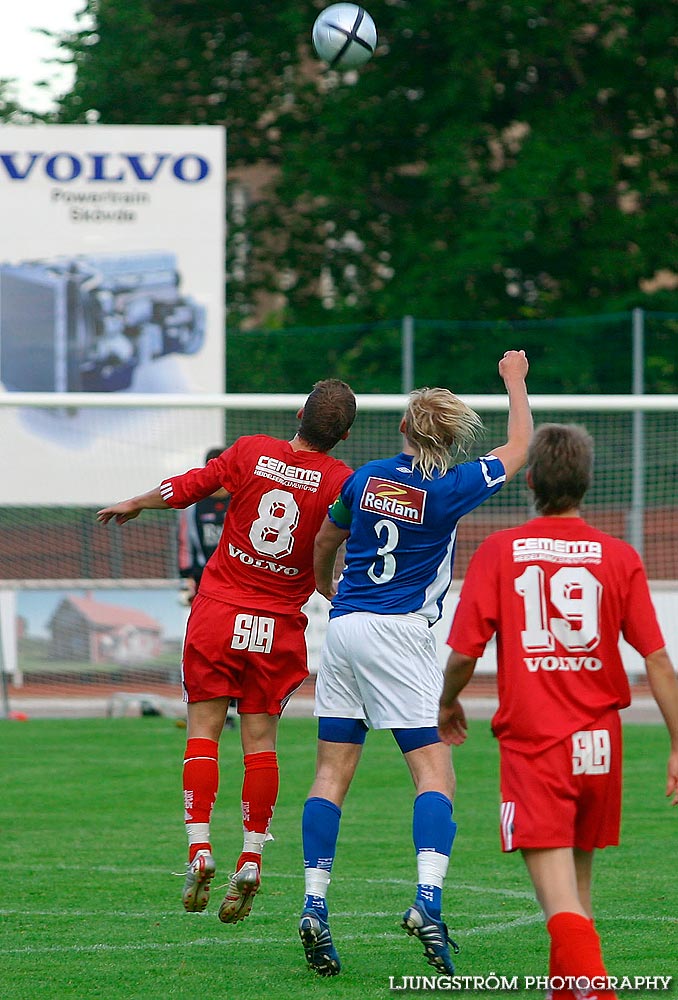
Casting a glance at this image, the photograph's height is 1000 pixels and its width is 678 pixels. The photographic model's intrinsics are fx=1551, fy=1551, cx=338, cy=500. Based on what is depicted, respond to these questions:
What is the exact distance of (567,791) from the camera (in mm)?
4215

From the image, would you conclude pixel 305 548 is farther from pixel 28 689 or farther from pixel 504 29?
pixel 504 29

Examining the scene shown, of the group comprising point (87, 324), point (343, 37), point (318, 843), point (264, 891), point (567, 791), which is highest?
point (343, 37)

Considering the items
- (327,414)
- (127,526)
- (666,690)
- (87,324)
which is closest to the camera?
(666,690)

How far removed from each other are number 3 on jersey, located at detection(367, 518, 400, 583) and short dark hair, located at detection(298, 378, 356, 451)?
0.55 metres

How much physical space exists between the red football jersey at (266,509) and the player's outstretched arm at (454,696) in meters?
1.48

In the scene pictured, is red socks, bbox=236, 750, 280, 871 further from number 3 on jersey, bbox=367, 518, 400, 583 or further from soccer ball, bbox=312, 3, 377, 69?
soccer ball, bbox=312, 3, 377, 69

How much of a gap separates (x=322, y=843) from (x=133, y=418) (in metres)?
10.8

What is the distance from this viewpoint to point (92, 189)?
17.0 meters

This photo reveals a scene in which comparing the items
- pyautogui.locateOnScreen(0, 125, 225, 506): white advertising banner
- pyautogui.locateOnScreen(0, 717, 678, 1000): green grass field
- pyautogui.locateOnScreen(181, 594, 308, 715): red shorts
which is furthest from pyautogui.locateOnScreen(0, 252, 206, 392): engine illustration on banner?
pyautogui.locateOnScreen(181, 594, 308, 715): red shorts

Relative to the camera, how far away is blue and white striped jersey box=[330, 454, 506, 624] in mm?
5473

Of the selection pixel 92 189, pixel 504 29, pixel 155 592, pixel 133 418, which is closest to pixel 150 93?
pixel 504 29

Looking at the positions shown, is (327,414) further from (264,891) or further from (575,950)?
(575,950)

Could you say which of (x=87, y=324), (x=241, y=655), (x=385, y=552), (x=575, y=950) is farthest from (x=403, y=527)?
(x=87, y=324)

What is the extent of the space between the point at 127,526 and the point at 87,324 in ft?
7.97
